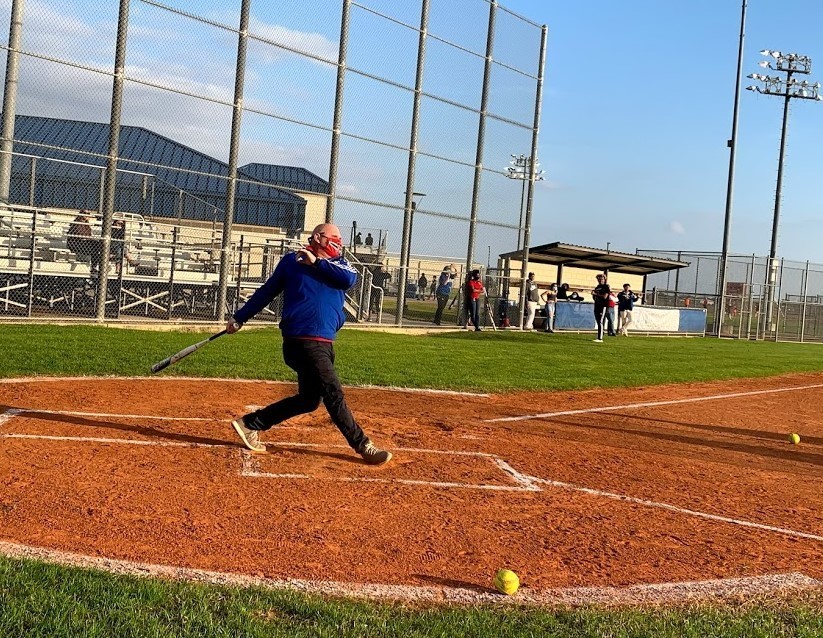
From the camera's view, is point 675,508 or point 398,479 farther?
point 398,479

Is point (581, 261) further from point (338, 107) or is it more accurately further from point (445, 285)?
point (338, 107)

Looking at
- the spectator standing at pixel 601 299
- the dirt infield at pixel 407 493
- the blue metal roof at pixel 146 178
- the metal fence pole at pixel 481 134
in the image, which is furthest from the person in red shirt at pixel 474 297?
the dirt infield at pixel 407 493

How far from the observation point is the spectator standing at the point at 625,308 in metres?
29.5

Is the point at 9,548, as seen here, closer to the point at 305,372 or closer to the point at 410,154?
the point at 305,372

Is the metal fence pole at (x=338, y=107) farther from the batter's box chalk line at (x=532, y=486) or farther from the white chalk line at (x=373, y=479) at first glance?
the white chalk line at (x=373, y=479)

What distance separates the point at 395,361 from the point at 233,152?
6626 millimetres

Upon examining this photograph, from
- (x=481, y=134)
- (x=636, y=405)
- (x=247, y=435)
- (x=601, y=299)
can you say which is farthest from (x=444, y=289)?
(x=247, y=435)

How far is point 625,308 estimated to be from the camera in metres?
29.8

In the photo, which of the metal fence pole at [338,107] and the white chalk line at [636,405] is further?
the metal fence pole at [338,107]

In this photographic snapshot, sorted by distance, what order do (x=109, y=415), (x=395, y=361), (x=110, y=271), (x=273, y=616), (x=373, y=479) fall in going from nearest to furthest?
(x=273, y=616), (x=373, y=479), (x=109, y=415), (x=395, y=361), (x=110, y=271)

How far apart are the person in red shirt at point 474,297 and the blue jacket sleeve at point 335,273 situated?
17881mm

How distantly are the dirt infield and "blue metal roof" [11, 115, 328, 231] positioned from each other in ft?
22.9

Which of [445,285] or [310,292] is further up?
[445,285]

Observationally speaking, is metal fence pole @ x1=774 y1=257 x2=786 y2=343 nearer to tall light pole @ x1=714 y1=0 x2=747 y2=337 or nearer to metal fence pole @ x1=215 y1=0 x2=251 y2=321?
tall light pole @ x1=714 y1=0 x2=747 y2=337
